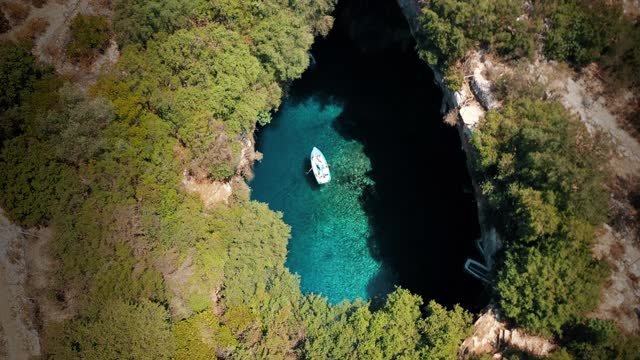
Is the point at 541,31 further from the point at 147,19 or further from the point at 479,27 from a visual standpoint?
the point at 147,19

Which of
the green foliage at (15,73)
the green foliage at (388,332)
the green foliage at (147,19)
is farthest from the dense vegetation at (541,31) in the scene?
the green foliage at (15,73)

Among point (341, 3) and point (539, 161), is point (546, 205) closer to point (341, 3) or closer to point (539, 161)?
point (539, 161)

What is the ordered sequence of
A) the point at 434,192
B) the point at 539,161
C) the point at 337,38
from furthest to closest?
1. the point at 337,38
2. the point at 434,192
3. the point at 539,161

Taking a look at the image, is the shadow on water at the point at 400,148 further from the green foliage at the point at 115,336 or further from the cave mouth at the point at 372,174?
the green foliage at the point at 115,336

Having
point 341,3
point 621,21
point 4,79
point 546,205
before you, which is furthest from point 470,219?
point 4,79

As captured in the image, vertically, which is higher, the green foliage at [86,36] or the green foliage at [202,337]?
the green foliage at [86,36]

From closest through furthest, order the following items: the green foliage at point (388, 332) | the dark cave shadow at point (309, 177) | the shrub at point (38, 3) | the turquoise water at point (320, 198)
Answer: the green foliage at point (388, 332) < the shrub at point (38, 3) < the turquoise water at point (320, 198) < the dark cave shadow at point (309, 177)

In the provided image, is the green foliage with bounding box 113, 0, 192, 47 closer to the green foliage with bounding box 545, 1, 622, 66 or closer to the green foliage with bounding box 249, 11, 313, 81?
the green foliage with bounding box 249, 11, 313, 81
